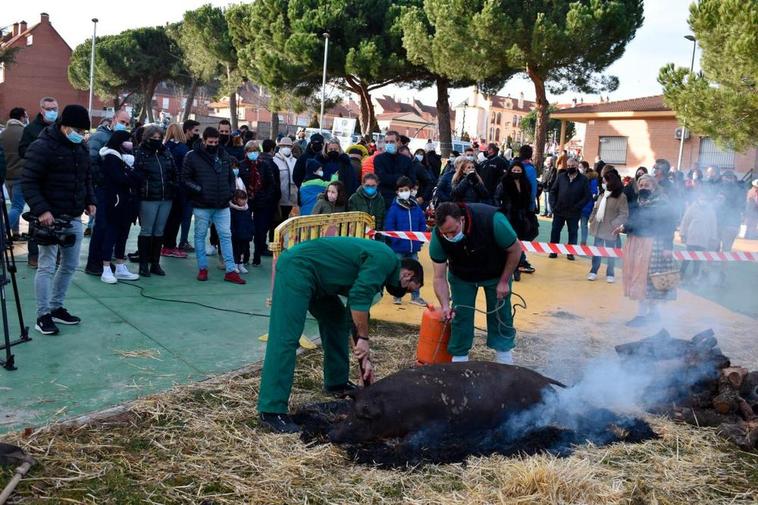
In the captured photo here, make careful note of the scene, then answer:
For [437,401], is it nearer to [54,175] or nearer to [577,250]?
[54,175]

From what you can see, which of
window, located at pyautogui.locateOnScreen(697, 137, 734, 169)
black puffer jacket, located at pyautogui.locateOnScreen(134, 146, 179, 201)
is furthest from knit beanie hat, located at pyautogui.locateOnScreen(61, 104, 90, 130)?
window, located at pyautogui.locateOnScreen(697, 137, 734, 169)

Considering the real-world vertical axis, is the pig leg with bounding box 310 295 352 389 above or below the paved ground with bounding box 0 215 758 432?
above

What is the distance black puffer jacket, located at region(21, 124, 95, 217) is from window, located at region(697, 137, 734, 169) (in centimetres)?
2609

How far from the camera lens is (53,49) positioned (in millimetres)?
64875

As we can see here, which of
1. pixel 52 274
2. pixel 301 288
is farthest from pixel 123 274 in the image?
pixel 301 288

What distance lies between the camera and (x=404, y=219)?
8633 mm

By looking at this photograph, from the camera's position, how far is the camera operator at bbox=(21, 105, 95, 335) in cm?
592

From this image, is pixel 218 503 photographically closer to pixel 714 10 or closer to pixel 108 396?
pixel 108 396

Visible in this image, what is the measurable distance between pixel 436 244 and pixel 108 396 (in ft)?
8.83

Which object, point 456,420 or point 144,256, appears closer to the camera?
point 456,420

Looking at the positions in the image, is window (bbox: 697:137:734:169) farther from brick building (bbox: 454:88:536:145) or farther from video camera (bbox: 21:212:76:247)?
brick building (bbox: 454:88:536:145)

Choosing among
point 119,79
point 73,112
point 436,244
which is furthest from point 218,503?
point 119,79

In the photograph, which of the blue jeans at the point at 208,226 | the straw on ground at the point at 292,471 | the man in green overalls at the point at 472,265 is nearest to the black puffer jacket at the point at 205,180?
the blue jeans at the point at 208,226

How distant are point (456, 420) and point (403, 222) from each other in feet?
14.3
